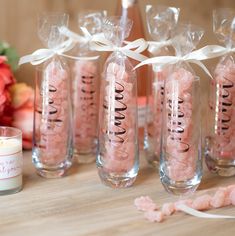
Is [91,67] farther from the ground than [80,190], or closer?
farther from the ground

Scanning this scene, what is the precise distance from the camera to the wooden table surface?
2.56 ft

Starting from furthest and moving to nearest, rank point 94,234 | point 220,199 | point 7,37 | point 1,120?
point 7,37 → point 1,120 → point 220,199 → point 94,234

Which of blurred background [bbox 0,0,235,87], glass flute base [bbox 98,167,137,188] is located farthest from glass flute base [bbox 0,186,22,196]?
blurred background [bbox 0,0,235,87]

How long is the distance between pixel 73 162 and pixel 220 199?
308 mm

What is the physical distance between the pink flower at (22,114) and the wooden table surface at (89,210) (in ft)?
0.40

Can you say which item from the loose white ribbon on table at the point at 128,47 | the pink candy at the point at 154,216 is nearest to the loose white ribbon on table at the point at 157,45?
the loose white ribbon on table at the point at 128,47

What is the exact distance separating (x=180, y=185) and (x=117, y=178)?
100 mm

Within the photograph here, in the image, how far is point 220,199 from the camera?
87 centimetres

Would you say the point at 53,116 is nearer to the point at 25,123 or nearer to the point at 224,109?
the point at 25,123

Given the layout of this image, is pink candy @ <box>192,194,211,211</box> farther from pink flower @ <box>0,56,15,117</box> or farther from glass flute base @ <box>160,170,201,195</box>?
pink flower @ <box>0,56,15,117</box>

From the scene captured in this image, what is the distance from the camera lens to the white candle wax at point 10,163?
889 millimetres

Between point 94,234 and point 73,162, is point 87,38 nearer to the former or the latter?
point 73,162

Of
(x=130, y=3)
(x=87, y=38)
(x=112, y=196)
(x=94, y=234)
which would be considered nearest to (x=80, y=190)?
(x=112, y=196)

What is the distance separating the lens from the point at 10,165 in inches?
35.2
